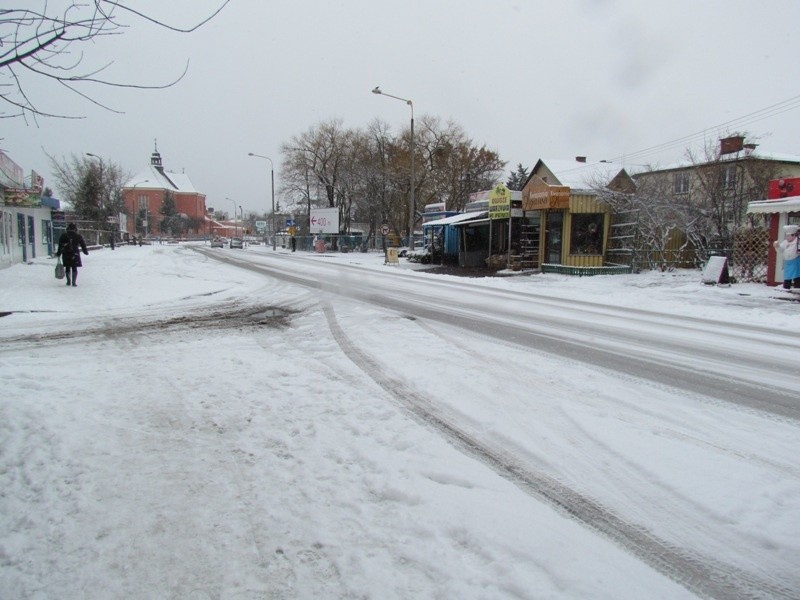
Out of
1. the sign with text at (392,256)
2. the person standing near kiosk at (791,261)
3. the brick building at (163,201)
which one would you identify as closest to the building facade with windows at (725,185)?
the person standing near kiosk at (791,261)

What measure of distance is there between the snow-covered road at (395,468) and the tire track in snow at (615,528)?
0.05 ft

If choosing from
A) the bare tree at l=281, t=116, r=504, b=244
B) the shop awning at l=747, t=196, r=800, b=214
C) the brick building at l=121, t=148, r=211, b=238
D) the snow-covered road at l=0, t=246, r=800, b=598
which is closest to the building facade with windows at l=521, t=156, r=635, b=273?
the shop awning at l=747, t=196, r=800, b=214

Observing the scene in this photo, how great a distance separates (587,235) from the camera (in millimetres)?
21641

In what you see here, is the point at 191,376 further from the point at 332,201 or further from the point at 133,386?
the point at 332,201

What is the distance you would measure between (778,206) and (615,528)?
17491 millimetres

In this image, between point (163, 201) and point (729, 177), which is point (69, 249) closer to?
point (729, 177)

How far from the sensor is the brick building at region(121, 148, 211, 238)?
349 ft

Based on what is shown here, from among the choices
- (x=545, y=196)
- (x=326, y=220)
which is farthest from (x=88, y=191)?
(x=545, y=196)

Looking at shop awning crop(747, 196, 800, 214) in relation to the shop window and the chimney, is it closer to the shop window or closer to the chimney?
the shop window

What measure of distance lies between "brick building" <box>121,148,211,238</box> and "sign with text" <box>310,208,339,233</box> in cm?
5868

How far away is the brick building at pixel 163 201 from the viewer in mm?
106500

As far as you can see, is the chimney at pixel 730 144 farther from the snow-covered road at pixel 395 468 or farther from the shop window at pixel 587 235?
the snow-covered road at pixel 395 468

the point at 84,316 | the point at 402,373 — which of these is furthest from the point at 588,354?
the point at 84,316

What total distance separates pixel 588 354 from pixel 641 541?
436cm
